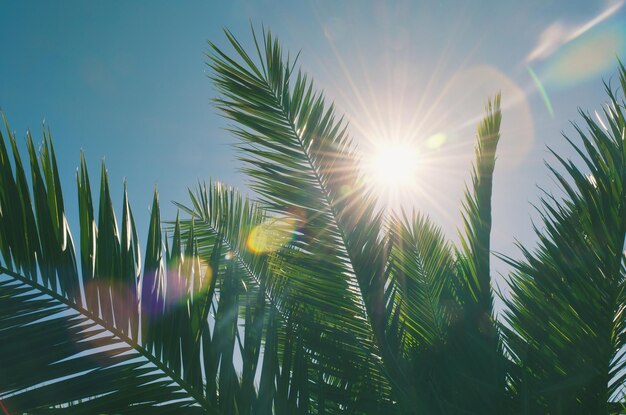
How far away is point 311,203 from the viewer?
2.68 m

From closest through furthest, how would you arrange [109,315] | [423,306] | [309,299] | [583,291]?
[109,315] < [583,291] < [309,299] < [423,306]

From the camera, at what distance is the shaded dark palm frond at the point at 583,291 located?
210 cm

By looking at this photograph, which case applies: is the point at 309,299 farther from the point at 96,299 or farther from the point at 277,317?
the point at 96,299

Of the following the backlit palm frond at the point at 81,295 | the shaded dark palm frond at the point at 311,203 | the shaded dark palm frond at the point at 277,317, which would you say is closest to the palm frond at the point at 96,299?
the backlit palm frond at the point at 81,295

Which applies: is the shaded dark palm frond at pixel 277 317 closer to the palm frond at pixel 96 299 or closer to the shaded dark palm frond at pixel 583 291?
the palm frond at pixel 96 299

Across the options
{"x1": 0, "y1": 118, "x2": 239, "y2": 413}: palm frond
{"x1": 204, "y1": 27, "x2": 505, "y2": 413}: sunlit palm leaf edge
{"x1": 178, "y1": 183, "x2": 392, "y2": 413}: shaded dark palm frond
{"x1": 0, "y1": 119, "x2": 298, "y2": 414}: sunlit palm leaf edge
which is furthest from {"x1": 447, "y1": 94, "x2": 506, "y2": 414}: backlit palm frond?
{"x1": 0, "y1": 118, "x2": 239, "y2": 413}: palm frond

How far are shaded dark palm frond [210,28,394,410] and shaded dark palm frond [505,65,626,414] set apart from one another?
697mm

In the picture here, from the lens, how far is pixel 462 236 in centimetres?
299

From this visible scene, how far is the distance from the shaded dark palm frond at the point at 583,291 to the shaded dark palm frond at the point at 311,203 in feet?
2.29

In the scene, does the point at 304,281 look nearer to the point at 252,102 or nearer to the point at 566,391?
the point at 252,102

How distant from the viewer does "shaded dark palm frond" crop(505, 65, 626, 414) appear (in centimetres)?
210

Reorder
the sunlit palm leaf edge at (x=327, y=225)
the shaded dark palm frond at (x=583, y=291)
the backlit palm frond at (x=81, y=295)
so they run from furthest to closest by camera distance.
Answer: the sunlit palm leaf edge at (x=327, y=225)
the shaded dark palm frond at (x=583, y=291)
the backlit palm frond at (x=81, y=295)

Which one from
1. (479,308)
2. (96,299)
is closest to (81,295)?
(96,299)

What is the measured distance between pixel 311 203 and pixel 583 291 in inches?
50.1
